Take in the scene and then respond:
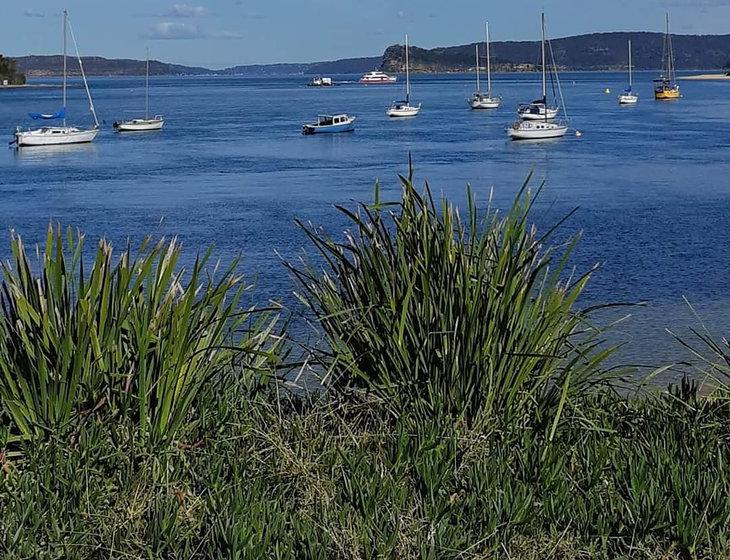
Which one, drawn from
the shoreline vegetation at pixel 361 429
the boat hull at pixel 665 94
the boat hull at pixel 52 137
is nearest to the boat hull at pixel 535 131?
the boat hull at pixel 52 137

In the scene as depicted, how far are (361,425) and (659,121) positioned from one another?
65028mm

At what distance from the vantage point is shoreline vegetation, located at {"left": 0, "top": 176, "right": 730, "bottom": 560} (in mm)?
3924

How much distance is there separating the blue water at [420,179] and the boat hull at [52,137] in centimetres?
90

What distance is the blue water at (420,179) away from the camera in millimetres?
18141

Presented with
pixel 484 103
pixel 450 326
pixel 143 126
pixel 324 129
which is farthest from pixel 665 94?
pixel 450 326

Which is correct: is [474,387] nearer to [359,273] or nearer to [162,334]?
[359,273]

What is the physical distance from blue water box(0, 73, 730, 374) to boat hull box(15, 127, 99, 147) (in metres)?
0.90

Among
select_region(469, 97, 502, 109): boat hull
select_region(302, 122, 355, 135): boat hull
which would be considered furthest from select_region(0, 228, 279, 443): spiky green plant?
select_region(469, 97, 502, 109): boat hull

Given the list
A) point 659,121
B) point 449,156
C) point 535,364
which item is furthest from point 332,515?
point 659,121

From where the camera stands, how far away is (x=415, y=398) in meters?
5.17

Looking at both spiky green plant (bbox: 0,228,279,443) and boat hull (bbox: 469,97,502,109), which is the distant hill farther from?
spiky green plant (bbox: 0,228,279,443)

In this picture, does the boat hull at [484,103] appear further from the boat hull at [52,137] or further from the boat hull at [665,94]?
the boat hull at [52,137]

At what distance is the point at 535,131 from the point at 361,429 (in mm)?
47217

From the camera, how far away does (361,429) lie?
5.18 metres
